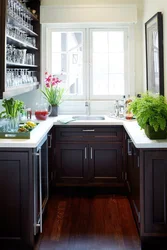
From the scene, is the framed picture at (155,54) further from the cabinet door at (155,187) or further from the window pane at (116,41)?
the cabinet door at (155,187)

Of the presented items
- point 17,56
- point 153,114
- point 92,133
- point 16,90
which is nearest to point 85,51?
point 92,133

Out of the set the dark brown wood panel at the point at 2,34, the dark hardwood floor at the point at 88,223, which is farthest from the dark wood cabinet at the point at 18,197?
the dark brown wood panel at the point at 2,34

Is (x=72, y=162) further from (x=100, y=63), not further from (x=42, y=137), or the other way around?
(x=100, y=63)

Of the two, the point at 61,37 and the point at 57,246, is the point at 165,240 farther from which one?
the point at 61,37

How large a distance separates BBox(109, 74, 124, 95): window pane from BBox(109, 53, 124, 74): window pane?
0.07 meters

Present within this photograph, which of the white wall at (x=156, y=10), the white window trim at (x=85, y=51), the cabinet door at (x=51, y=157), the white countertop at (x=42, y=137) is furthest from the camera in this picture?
the white window trim at (x=85, y=51)

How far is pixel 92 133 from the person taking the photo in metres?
4.05

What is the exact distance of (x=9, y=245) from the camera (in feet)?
8.93

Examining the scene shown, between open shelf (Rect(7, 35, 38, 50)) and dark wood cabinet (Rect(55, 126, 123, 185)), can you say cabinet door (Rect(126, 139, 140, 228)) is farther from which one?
open shelf (Rect(7, 35, 38, 50))

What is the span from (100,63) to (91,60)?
5.3 inches

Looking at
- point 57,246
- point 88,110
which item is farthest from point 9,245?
point 88,110

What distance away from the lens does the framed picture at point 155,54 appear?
11.6 feet

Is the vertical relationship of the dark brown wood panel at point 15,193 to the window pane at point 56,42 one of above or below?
below

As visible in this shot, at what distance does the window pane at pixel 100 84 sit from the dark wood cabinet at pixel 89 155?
2.90ft
